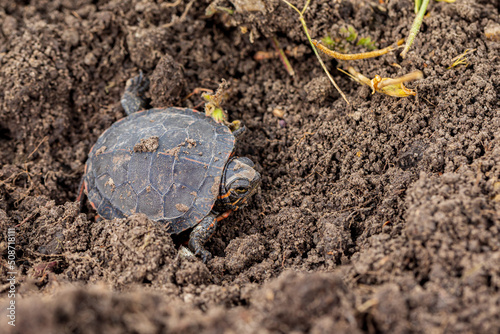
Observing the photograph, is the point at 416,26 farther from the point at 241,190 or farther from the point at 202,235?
the point at 202,235

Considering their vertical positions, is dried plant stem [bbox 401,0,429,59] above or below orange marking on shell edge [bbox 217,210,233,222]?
above

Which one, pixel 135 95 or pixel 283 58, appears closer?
pixel 135 95

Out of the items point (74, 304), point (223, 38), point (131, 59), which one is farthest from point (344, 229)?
point (131, 59)

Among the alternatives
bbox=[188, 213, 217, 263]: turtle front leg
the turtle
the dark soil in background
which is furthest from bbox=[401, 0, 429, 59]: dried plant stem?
bbox=[188, 213, 217, 263]: turtle front leg

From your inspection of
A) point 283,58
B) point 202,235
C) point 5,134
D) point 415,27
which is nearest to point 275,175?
point 202,235

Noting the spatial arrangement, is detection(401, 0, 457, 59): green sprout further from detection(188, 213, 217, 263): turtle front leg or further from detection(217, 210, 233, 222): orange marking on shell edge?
detection(188, 213, 217, 263): turtle front leg

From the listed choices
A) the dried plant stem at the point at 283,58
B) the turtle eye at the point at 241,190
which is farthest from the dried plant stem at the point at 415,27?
the turtle eye at the point at 241,190
